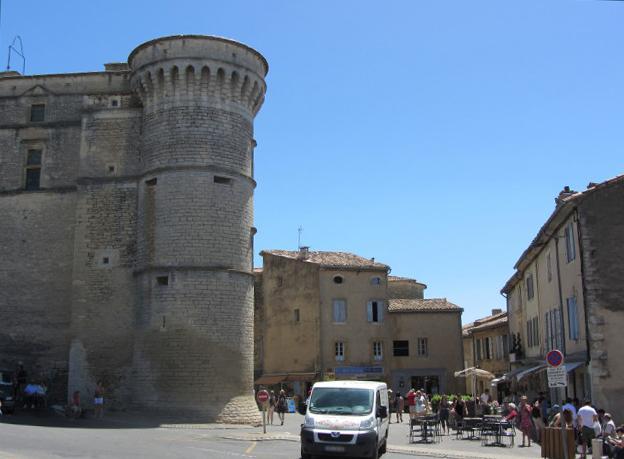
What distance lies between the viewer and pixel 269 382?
4112cm

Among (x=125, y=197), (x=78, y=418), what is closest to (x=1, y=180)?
(x=125, y=197)

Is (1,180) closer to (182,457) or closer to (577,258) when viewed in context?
(182,457)

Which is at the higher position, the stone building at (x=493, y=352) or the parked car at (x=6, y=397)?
the stone building at (x=493, y=352)

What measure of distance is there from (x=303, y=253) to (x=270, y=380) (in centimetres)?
804

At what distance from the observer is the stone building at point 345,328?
135 feet

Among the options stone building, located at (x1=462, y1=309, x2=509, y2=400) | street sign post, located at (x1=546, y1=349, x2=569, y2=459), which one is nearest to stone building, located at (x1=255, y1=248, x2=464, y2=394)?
stone building, located at (x1=462, y1=309, x2=509, y2=400)

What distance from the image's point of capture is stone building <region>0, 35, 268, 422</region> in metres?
25.4

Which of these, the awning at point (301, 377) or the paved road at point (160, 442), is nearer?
the paved road at point (160, 442)

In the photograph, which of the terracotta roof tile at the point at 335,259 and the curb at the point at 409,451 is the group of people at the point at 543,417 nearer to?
the curb at the point at 409,451

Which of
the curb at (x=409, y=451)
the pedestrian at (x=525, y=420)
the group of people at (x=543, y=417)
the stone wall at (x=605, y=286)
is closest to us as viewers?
the group of people at (x=543, y=417)

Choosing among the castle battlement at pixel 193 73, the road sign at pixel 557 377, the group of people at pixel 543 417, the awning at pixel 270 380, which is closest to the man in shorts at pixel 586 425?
the group of people at pixel 543 417

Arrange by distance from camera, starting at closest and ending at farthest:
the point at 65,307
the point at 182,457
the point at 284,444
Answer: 1. the point at 182,457
2. the point at 284,444
3. the point at 65,307

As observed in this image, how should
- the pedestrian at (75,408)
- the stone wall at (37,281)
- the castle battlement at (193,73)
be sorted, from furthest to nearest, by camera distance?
the stone wall at (37,281), the castle battlement at (193,73), the pedestrian at (75,408)

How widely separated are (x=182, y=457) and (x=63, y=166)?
18.0m
